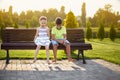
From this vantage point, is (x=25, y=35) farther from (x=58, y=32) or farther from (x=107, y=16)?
(x=107, y=16)

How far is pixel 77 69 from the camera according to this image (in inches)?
278

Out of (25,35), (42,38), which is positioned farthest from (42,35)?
(25,35)

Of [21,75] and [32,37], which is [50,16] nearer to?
[32,37]

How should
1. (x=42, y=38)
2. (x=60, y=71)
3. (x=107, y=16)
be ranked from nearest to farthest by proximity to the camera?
(x=60, y=71) → (x=42, y=38) → (x=107, y=16)

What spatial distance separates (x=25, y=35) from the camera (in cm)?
883

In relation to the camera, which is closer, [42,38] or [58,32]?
[42,38]

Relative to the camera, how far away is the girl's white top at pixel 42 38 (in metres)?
7.94

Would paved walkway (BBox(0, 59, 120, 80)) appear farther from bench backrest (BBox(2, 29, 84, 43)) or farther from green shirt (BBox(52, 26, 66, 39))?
bench backrest (BBox(2, 29, 84, 43))

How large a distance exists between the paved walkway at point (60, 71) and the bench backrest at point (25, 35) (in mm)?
1159

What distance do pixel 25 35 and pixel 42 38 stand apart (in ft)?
2.95

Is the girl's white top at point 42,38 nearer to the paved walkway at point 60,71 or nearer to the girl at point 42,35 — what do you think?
the girl at point 42,35

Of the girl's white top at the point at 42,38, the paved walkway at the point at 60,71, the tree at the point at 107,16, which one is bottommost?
the paved walkway at the point at 60,71

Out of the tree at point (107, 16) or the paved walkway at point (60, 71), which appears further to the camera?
the tree at point (107, 16)

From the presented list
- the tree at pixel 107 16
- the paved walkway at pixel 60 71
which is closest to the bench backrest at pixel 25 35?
the paved walkway at pixel 60 71
